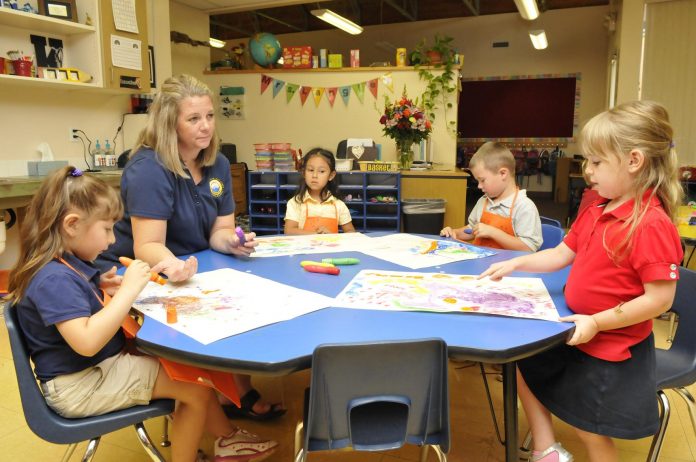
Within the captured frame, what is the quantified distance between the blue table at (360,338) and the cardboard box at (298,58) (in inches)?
212

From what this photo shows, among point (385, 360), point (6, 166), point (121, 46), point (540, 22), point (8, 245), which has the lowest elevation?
point (8, 245)

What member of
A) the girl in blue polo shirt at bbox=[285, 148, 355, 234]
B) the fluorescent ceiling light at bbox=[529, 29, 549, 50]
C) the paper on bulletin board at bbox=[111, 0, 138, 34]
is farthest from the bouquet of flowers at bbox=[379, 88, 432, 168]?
the fluorescent ceiling light at bbox=[529, 29, 549, 50]

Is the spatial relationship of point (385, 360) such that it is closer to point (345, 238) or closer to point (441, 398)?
point (441, 398)

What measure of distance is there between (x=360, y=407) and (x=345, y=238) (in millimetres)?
1115

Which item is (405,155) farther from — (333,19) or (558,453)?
(333,19)

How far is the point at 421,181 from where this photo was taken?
14.2 feet

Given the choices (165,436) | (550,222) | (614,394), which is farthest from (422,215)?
(614,394)

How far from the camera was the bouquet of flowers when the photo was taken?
4.50 m

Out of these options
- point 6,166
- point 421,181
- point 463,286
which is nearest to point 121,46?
point 6,166

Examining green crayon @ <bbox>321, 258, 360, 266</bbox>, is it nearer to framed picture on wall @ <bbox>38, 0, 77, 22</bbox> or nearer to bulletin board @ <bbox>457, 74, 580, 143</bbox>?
framed picture on wall @ <bbox>38, 0, 77, 22</bbox>

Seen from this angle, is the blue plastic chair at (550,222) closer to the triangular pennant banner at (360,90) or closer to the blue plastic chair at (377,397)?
the blue plastic chair at (377,397)

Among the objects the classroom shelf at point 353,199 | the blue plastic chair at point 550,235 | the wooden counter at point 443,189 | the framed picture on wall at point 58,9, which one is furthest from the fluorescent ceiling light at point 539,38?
the blue plastic chair at point 550,235

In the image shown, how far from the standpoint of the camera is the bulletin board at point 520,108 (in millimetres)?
9984

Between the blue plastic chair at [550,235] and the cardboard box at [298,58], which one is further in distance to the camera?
the cardboard box at [298,58]
